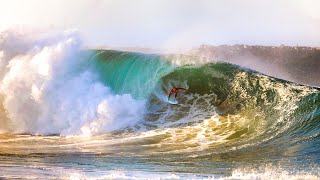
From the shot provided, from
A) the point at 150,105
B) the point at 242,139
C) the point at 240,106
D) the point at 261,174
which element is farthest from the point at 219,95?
the point at 261,174

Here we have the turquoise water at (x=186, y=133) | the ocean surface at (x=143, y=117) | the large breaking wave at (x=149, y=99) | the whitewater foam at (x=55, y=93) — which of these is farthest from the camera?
the whitewater foam at (x=55, y=93)

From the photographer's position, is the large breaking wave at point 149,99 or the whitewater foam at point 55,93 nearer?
the large breaking wave at point 149,99

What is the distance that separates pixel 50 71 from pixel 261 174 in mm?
10445

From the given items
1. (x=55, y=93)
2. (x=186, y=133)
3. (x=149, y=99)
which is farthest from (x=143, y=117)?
(x=55, y=93)

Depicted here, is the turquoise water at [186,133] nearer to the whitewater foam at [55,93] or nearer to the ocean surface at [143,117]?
the ocean surface at [143,117]

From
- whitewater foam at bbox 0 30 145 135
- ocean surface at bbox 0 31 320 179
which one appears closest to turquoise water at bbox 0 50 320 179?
ocean surface at bbox 0 31 320 179

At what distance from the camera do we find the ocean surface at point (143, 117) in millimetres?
12852

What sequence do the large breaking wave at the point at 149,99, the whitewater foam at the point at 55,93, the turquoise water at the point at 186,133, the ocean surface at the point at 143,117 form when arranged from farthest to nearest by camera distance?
the whitewater foam at the point at 55,93 < the large breaking wave at the point at 149,99 < the ocean surface at the point at 143,117 < the turquoise water at the point at 186,133

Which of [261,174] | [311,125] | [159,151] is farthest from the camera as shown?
[311,125]

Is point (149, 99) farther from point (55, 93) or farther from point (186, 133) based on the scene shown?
point (186, 133)

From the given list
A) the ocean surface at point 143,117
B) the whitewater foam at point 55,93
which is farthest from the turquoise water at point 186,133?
the whitewater foam at point 55,93

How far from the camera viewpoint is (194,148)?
1491 centimetres

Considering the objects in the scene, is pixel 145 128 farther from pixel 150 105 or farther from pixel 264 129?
pixel 264 129

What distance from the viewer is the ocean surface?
42.2 feet
